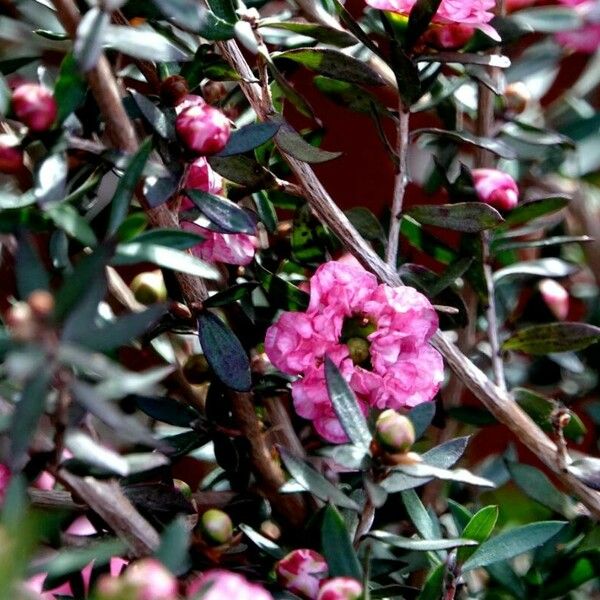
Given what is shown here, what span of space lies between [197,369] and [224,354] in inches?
4.5

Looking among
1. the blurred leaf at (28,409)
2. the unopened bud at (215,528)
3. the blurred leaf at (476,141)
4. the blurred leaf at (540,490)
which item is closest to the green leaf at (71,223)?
the blurred leaf at (28,409)

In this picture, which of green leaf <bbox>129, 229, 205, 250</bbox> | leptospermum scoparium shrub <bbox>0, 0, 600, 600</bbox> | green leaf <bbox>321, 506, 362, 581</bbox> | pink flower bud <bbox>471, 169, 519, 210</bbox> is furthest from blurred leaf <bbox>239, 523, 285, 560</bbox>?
pink flower bud <bbox>471, 169, 519, 210</bbox>

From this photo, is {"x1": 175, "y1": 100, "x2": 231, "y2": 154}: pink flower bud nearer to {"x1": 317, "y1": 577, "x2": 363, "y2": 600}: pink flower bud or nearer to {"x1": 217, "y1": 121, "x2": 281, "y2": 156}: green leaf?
{"x1": 217, "y1": 121, "x2": 281, "y2": 156}: green leaf

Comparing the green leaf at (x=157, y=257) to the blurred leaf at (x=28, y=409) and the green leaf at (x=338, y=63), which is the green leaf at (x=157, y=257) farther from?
the green leaf at (x=338, y=63)

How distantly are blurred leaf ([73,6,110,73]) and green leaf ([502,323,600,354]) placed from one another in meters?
0.45

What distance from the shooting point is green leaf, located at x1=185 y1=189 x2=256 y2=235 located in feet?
2.04

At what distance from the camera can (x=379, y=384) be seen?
0.69m

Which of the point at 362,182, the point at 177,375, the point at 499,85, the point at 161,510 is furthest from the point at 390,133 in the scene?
the point at 161,510

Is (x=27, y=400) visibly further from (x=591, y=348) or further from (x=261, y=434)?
(x=591, y=348)

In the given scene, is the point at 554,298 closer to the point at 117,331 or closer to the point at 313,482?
the point at 313,482

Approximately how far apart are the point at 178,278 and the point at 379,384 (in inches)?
6.2

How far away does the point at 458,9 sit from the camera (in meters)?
0.69

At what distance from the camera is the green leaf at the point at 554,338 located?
2.59ft

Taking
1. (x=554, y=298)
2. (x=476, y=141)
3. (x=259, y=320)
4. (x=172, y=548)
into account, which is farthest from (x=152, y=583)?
(x=554, y=298)
